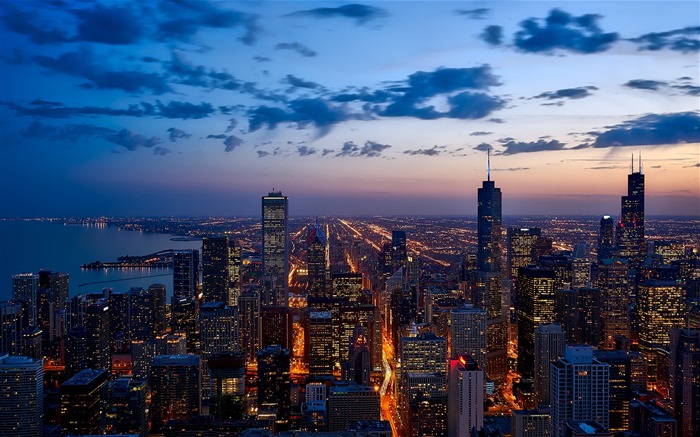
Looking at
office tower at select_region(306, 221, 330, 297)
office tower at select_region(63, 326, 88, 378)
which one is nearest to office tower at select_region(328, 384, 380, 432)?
office tower at select_region(63, 326, 88, 378)

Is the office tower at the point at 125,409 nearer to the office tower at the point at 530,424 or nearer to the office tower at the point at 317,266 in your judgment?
the office tower at the point at 530,424

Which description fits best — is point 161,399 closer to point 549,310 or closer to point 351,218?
point 549,310

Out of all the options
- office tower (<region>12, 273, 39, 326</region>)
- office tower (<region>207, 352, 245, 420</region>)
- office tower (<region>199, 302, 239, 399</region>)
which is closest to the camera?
office tower (<region>207, 352, 245, 420</region>)

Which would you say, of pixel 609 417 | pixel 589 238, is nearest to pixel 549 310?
pixel 589 238

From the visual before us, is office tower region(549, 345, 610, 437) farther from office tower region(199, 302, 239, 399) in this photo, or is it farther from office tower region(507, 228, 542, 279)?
office tower region(507, 228, 542, 279)

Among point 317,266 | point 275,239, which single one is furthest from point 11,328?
point 275,239

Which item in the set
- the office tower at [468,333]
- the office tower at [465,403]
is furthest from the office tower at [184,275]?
the office tower at [465,403]
